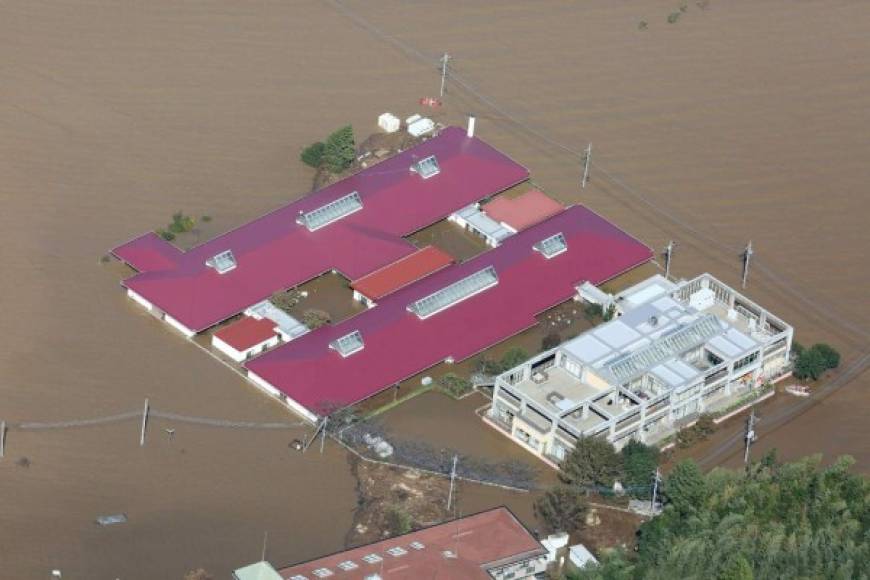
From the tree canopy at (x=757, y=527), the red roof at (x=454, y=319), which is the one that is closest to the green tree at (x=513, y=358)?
the red roof at (x=454, y=319)

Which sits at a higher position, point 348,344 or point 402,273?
point 402,273

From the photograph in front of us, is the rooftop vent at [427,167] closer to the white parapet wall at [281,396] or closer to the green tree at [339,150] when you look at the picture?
the green tree at [339,150]

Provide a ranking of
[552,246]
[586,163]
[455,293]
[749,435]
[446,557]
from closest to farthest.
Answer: [446,557] → [749,435] → [455,293] → [552,246] → [586,163]

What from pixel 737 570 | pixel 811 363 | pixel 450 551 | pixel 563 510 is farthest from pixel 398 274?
pixel 737 570

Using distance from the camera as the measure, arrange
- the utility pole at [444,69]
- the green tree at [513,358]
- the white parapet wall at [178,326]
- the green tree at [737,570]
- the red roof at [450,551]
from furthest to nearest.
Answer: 1. the utility pole at [444,69]
2. the white parapet wall at [178,326]
3. the green tree at [513,358]
4. the green tree at [737,570]
5. the red roof at [450,551]

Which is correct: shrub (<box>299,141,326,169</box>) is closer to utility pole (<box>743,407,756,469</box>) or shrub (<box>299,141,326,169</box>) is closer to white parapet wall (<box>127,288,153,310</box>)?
white parapet wall (<box>127,288,153,310</box>)

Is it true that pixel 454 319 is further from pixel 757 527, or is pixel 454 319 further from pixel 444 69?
pixel 444 69

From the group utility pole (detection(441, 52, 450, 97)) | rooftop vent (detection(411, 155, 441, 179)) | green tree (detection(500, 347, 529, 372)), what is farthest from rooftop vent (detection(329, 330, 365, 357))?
utility pole (detection(441, 52, 450, 97))
